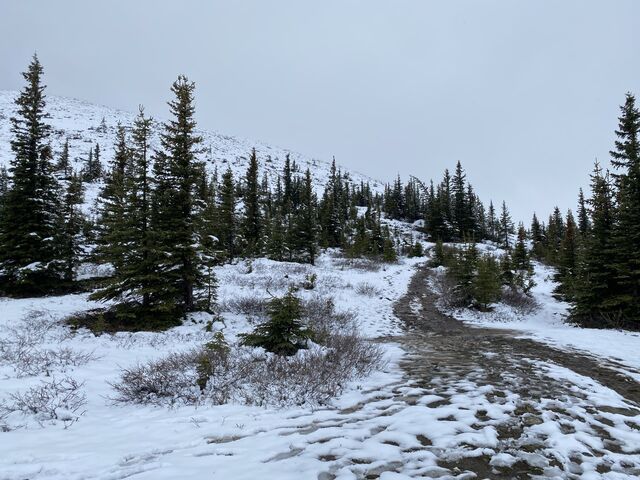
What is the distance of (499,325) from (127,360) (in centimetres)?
1732

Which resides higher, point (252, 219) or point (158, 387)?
point (252, 219)

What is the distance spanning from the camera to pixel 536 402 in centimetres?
628

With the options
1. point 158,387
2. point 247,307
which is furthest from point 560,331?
point 158,387

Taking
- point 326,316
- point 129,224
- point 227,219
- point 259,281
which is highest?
point 227,219

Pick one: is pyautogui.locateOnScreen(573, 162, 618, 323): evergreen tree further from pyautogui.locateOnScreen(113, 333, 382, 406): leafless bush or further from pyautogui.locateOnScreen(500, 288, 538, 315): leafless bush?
pyautogui.locateOnScreen(113, 333, 382, 406): leafless bush

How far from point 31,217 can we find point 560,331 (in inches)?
1143

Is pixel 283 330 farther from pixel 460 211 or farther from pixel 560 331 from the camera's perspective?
pixel 460 211

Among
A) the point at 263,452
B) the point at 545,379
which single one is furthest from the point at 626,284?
the point at 263,452

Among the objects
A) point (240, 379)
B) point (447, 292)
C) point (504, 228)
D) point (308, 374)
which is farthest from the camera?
point (504, 228)

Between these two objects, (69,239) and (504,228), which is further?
(504,228)

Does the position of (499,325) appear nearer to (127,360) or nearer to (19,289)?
(127,360)

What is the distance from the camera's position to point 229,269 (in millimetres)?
29062

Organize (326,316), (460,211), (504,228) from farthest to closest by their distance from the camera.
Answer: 1. (504,228)
2. (460,211)
3. (326,316)

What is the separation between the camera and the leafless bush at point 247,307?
52.4 ft
